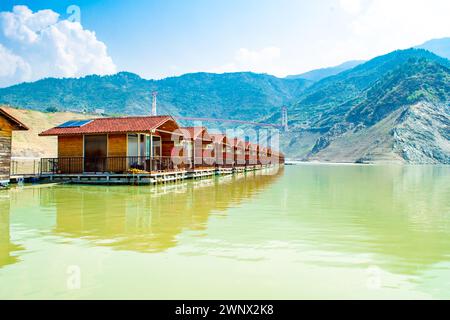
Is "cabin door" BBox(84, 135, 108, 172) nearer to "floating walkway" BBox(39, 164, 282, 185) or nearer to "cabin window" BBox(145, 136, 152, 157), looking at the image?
"floating walkway" BBox(39, 164, 282, 185)

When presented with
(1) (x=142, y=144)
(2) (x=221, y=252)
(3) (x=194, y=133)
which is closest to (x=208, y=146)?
(3) (x=194, y=133)

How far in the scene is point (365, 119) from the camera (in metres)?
111

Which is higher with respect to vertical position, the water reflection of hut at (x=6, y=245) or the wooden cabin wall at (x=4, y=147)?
the wooden cabin wall at (x=4, y=147)

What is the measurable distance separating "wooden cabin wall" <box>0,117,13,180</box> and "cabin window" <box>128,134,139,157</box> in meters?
6.97

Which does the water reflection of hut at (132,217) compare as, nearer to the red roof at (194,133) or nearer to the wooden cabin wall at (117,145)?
the wooden cabin wall at (117,145)

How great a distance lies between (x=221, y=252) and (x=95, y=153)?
20.4 meters

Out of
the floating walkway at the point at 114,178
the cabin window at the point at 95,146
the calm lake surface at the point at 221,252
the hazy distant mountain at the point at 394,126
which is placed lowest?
the calm lake surface at the point at 221,252

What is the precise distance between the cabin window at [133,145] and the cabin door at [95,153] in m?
1.52

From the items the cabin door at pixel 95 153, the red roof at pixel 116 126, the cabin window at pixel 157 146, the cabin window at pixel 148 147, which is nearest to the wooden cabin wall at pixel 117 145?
the cabin door at pixel 95 153

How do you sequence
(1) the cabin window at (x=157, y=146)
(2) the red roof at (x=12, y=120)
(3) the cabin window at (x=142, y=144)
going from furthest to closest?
(1) the cabin window at (x=157, y=146) < (3) the cabin window at (x=142, y=144) < (2) the red roof at (x=12, y=120)

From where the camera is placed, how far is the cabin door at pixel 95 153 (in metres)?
26.2

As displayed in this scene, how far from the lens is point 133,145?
86.6 ft

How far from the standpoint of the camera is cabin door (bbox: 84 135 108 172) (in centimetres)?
2622

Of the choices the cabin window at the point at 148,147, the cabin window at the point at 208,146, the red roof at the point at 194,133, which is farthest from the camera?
the cabin window at the point at 208,146
